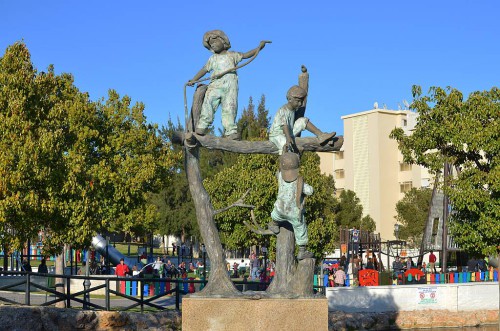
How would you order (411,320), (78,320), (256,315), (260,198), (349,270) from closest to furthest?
(256,315) < (78,320) < (411,320) < (349,270) < (260,198)

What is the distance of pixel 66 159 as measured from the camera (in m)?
27.6

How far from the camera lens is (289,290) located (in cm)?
1030

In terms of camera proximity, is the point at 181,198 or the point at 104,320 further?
the point at 181,198

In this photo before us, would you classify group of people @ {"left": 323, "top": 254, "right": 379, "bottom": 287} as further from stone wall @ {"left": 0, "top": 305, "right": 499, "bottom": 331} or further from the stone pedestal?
the stone pedestal

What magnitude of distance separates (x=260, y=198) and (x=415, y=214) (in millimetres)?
30140

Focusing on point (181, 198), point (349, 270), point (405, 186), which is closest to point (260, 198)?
point (349, 270)

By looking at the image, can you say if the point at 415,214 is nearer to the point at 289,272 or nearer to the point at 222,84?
the point at 222,84

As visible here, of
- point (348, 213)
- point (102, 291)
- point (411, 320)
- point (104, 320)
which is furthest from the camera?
point (348, 213)

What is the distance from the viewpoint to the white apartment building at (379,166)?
279 feet

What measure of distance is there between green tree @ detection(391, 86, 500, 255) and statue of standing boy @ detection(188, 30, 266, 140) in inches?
629

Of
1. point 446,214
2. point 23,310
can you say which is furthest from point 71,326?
point 446,214

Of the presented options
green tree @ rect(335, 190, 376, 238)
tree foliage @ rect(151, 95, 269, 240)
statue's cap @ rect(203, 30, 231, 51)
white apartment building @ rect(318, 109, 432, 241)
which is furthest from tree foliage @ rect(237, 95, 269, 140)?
statue's cap @ rect(203, 30, 231, 51)

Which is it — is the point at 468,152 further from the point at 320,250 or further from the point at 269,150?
the point at 269,150

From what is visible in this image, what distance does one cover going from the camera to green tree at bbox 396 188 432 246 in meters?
64.8
